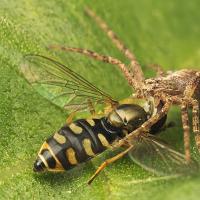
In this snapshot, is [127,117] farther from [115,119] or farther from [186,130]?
[186,130]

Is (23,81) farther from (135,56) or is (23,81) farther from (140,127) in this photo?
(135,56)

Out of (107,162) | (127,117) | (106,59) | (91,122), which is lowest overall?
(107,162)

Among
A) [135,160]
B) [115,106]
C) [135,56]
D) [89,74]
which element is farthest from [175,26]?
[135,160]

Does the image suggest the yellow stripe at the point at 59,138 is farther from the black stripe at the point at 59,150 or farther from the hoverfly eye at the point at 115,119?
the hoverfly eye at the point at 115,119

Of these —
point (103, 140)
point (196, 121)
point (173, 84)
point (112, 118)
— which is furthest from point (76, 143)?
point (173, 84)

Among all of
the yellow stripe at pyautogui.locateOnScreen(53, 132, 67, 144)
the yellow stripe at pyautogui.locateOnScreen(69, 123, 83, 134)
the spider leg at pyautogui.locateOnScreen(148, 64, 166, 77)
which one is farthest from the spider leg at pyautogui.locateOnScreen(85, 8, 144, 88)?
the yellow stripe at pyautogui.locateOnScreen(53, 132, 67, 144)

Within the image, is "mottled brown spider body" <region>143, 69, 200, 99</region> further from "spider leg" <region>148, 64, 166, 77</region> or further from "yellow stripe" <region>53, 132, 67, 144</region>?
"yellow stripe" <region>53, 132, 67, 144</region>

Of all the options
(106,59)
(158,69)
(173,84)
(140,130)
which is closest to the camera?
(140,130)
